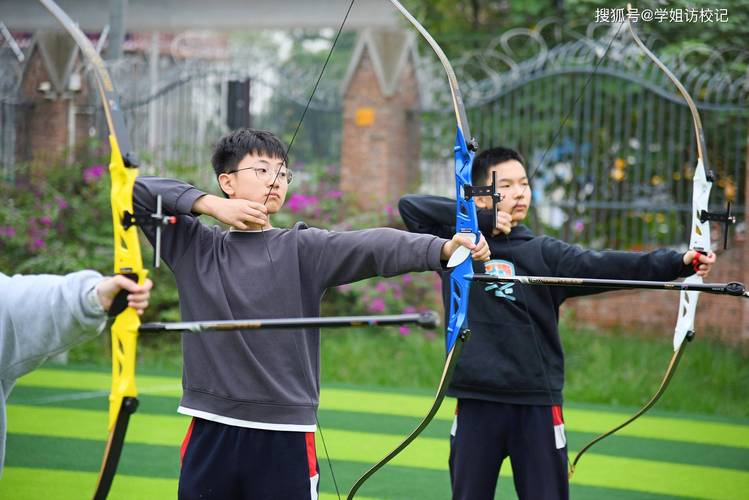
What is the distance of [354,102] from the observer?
36.0 ft

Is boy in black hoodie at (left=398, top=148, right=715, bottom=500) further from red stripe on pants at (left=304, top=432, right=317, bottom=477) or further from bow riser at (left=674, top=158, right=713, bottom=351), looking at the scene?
red stripe on pants at (left=304, top=432, right=317, bottom=477)

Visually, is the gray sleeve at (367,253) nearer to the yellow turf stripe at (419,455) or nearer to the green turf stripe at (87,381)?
the yellow turf stripe at (419,455)

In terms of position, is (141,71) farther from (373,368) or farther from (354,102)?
(373,368)

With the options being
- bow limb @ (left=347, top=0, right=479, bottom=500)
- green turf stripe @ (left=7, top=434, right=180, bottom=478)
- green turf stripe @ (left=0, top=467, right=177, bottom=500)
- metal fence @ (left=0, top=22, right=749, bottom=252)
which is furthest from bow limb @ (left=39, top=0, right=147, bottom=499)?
metal fence @ (left=0, top=22, right=749, bottom=252)

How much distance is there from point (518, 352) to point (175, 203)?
4.44 feet

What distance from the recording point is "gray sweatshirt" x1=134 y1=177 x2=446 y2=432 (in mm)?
2865

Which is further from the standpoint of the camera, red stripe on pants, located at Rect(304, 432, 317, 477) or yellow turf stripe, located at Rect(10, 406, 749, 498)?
yellow turf stripe, located at Rect(10, 406, 749, 498)

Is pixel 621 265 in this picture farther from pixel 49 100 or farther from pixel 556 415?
pixel 49 100

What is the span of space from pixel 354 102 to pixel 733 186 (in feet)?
12.8

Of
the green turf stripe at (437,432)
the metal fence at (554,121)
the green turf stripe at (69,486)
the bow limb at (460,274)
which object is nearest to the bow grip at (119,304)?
the bow limb at (460,274)

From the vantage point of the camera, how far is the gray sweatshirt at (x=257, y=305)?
2.87 meters

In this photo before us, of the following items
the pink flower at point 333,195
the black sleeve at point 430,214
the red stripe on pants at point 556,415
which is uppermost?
the pink flower at point 333,195

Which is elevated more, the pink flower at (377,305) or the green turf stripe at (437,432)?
the pink flower at (377,305)

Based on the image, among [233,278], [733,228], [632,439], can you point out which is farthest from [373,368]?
[233,278]
